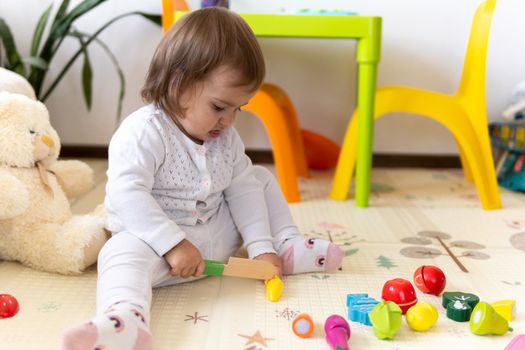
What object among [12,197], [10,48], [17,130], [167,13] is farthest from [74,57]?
[12,197]

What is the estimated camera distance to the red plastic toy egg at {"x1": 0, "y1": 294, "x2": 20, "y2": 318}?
934 millimetres

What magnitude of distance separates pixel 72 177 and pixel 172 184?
1.35 feet

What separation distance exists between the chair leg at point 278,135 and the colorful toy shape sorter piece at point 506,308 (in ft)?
2.42

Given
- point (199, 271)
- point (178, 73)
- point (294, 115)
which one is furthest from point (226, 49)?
point (294, 115)

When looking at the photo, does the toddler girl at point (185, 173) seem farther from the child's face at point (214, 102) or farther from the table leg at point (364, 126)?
the table leg at point (364, 126)

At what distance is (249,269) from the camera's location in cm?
105

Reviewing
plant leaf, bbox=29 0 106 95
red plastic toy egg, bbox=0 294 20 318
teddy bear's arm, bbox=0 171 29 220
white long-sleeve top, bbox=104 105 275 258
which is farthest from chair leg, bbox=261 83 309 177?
red plastic toy egg, bbox=0 294 20 318

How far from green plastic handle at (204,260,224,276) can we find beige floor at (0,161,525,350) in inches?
1.6

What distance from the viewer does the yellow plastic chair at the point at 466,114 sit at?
1.61m

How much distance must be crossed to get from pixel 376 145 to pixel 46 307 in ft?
4.43

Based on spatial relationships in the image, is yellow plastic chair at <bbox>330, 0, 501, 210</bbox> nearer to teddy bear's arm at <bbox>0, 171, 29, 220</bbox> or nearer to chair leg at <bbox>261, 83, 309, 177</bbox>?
chair leg at <bbox>261, 83, 309, 177</bbox>

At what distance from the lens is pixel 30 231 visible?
1.13 meters

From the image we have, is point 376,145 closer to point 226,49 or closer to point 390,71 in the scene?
point 390,71

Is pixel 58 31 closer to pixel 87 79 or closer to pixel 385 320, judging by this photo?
pixel 87 79
